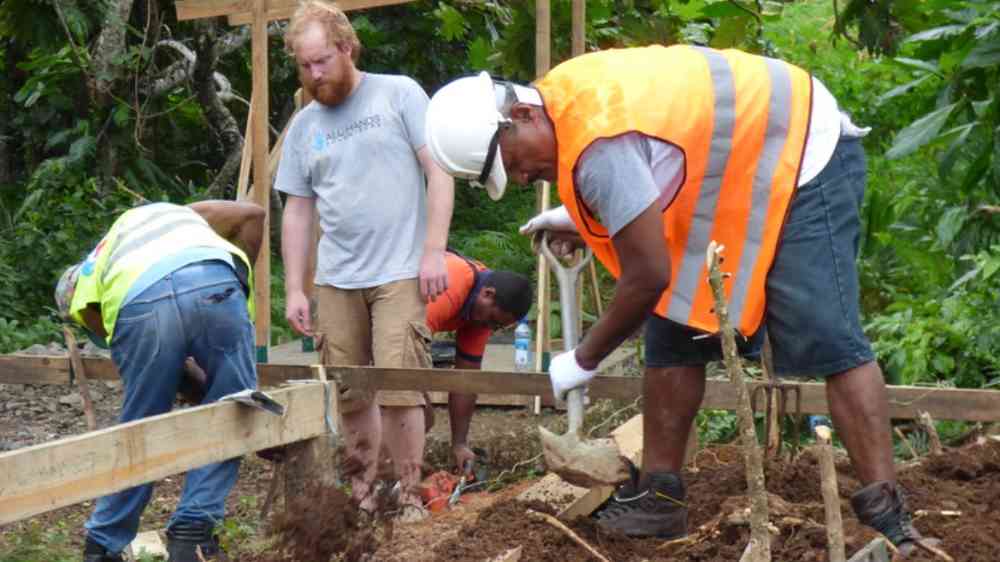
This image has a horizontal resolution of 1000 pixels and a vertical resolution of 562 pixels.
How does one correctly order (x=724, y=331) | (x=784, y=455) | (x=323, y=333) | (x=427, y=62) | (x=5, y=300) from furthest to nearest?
(x=427, y=62) < (x=5, y=300) < (x=323, y=333) < (x=784, y=455) < (x=724, y=331)

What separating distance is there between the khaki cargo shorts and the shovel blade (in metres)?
1.37

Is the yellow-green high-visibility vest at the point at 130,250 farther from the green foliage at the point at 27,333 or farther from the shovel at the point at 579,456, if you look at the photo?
the green foliage at the point at 27,333

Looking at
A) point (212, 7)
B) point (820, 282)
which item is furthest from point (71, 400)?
point (820, 282)

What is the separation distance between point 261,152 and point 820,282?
12.1ft

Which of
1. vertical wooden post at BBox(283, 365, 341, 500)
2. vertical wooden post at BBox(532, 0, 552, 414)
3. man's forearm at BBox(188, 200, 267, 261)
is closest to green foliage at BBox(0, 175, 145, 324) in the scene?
vertical wooden post at BBox(532, 0, 552, 414)

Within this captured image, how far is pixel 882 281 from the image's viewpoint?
318 inches

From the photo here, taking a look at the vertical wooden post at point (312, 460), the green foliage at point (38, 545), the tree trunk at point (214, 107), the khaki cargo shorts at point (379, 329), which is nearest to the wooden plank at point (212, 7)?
the khaki cargo shorts at point (379, 329)

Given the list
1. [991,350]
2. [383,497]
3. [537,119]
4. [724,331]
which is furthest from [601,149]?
[991,350]

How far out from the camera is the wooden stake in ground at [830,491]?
119 inches

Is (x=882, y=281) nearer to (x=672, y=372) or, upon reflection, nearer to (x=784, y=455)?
(x=784, y=455)

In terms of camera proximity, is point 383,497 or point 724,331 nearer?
point 724,331

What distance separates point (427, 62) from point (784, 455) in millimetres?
7542

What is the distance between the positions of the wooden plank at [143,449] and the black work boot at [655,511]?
2.97 feet

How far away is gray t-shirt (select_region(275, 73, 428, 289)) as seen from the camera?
5551mm
